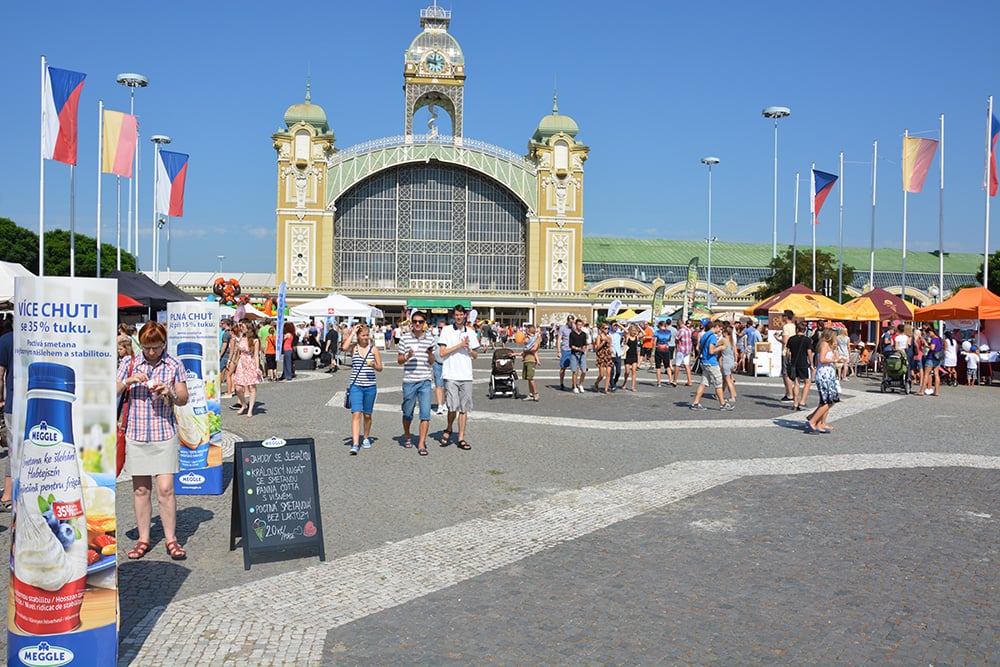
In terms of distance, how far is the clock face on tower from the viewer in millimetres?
69250

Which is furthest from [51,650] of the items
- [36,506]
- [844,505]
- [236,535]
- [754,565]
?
[844,505]

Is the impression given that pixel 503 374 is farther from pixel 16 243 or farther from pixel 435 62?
pixel 16 243

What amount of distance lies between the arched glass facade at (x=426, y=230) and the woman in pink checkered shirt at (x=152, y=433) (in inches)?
2396

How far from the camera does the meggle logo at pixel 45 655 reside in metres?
3.79

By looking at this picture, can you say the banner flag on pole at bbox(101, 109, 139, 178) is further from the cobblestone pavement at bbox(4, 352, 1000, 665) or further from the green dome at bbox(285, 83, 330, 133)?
the green dome at bbox(285, 83, 330, 133)

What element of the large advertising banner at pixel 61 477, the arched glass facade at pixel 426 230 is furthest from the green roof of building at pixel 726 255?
the large advertising banner at pixel 61 477

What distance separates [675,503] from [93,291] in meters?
Result: 5.30

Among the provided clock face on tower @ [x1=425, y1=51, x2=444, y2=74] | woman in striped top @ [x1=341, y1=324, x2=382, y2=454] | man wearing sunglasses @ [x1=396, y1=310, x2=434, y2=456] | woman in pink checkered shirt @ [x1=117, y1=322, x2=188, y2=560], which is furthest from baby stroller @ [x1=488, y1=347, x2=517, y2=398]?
clock face on tower @ [x1=425, y1=51, x2=444, y2=74]

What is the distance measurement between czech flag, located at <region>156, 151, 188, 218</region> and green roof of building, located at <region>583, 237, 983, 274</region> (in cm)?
5667

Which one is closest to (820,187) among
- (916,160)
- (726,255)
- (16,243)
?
(916,160)

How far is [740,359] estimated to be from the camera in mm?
26078

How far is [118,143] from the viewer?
2338 centimetres

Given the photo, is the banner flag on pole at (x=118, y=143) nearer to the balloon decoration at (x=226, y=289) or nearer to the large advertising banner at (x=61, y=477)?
the balloon decoration at (x=226, y=289)

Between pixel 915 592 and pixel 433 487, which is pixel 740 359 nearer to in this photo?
pixel 433 487
